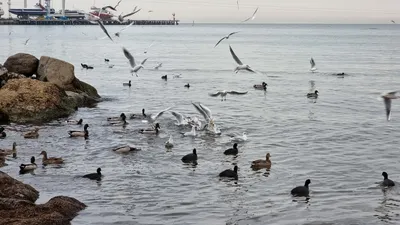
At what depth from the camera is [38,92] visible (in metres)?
29.5

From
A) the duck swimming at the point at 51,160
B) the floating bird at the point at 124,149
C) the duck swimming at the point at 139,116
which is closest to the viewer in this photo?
A: the duck swimming at the point at 51,160

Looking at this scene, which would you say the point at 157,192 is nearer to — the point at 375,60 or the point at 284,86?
the point at 284,86

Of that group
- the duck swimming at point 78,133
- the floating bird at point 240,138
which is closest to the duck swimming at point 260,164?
the floating bird at point 240,138

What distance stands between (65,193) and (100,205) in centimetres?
147

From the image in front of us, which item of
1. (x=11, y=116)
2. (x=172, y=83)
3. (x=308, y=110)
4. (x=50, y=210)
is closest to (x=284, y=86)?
(x=172, y=83)

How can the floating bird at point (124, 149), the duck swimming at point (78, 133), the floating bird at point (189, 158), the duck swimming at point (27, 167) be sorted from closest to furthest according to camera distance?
the duck swimming at point (27, 167) → the floating bird at point (189, 158) → the floating bird at point (124, 149) → the duck swimming at point (78, 133)

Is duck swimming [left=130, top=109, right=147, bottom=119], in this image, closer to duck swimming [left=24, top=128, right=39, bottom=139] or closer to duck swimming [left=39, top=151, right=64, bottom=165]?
duck swimming [left=24, top=128, right=39, bottom=139]

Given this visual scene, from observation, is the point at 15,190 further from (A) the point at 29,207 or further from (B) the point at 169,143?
(B) the point at 169,143

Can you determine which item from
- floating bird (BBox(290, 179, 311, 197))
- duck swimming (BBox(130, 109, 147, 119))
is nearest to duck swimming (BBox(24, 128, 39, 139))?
duck swimming (BBox(130, 109, 147, 119))

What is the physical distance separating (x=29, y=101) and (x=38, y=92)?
0.58 m

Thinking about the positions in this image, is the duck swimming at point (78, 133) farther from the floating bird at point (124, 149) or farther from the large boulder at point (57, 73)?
the large boulder at point (57, 73)

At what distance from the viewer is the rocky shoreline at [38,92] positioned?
94.9 feet

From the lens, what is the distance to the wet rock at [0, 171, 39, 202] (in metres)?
15.2

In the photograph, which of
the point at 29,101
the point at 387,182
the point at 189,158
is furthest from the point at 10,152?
the point at 387,182
